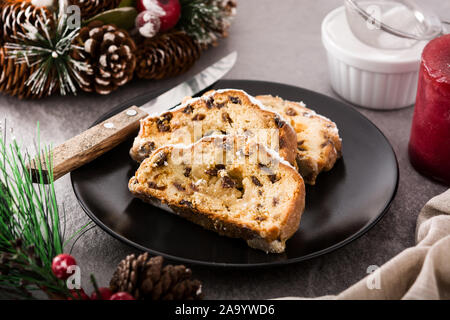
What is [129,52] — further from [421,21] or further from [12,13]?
[421,21]

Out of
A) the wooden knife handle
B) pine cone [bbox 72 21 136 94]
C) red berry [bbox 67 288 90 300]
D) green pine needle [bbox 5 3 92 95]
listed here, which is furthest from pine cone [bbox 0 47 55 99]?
red berry [bbox 67 288 90 300]

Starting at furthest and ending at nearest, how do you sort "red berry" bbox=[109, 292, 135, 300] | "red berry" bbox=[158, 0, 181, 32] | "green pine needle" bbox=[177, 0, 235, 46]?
1. "green pine needle" bbox=[177, 0, 235, 46]
2. "red berry" bbox=[158, 0, 181, 32]
3. "red berry" bbox=[109, 292, 135, 300]

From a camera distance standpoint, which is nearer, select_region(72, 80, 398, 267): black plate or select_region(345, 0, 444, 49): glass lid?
select_region(72, 80, 398, 267): black plate

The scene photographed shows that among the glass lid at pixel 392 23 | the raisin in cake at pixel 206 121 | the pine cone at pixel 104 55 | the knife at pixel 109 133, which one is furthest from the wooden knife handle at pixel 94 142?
the glass lid at pixel 392 23

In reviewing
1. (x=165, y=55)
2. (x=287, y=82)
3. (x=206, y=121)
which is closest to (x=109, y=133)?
(x=206, y=121)

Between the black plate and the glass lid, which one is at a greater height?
the glass lid

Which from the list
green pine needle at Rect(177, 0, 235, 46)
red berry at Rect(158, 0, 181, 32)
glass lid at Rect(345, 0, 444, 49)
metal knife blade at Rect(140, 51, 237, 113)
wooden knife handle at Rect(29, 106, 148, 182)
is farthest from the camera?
green pine needle at Rect(177, 0, 235, 46)

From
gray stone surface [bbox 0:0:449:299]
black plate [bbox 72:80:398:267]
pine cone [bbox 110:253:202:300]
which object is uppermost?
pine cone [bbox 110:253:202:300]

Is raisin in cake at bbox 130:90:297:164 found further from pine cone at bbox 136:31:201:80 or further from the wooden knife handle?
pine cone at bbox 136:31:201:80
